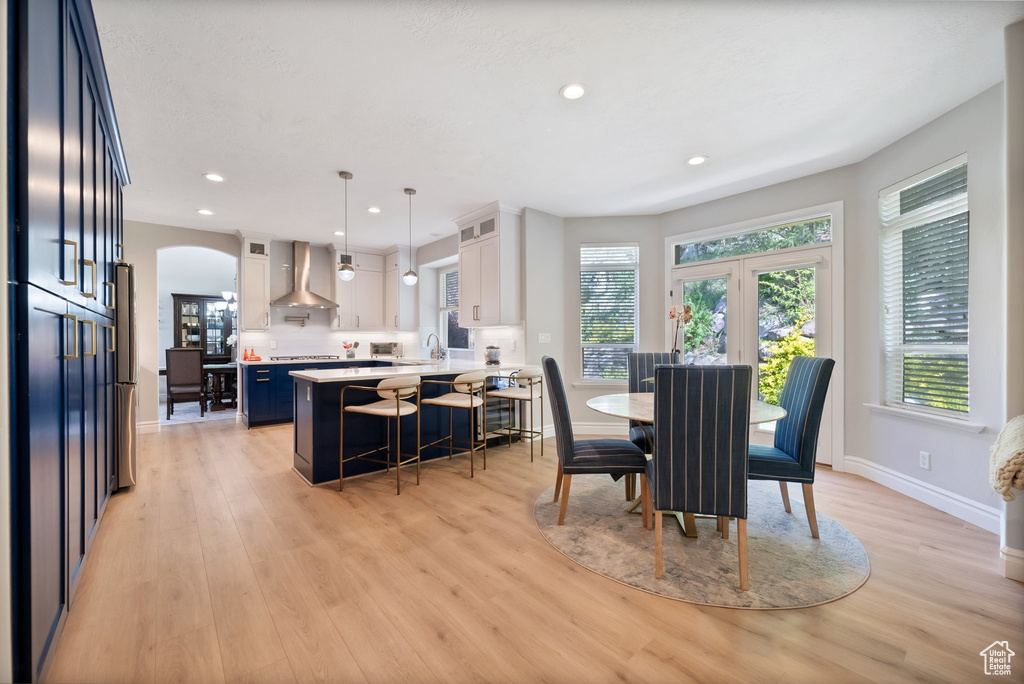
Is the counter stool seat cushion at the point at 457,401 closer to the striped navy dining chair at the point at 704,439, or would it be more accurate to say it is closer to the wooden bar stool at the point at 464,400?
the wooden bar stool at the point at 464,400

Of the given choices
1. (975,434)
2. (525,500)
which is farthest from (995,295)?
(525,500)

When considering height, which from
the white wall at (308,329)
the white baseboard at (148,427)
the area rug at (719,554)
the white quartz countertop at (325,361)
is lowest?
the area rug at (719,554)

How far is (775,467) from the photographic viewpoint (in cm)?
227

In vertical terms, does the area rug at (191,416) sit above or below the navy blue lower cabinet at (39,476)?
below

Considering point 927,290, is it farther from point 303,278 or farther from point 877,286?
point 303,278

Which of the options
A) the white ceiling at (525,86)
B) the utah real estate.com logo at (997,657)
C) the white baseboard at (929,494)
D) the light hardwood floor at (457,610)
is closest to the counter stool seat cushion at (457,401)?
the light hardwood floor at (457,610)

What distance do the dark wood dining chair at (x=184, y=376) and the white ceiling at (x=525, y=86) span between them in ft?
9.53

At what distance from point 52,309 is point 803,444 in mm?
3237

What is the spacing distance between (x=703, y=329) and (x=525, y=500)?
9.06 ft

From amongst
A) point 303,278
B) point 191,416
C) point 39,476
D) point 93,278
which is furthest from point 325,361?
point 39,476

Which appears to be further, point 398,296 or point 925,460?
point 398,296

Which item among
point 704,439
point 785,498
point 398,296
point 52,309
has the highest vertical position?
point 398,296

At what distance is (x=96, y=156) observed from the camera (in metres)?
2.18

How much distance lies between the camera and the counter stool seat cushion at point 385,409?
3.09 meters
